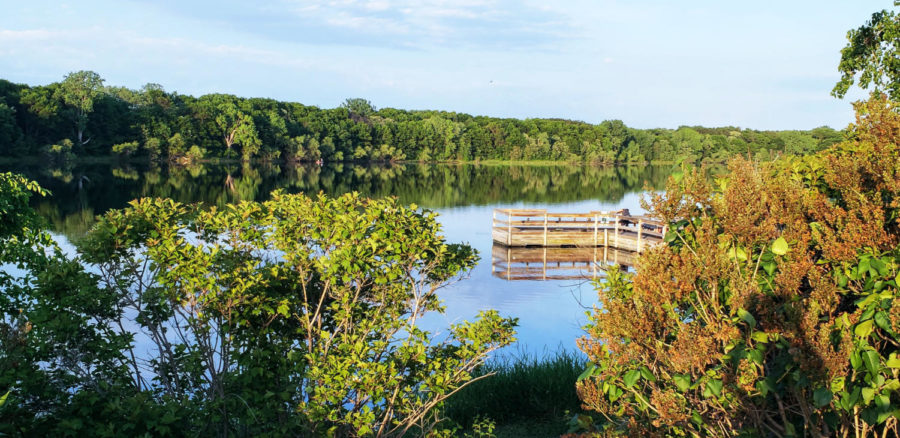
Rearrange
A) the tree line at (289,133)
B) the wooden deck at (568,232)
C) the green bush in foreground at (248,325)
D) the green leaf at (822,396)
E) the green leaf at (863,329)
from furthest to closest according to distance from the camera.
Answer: the tree line at (289,133)
the wooden deck at (568,232)
the green bush in foreground at (248,325)
the green leaf at (863,329)
the green leaf at (822,396)

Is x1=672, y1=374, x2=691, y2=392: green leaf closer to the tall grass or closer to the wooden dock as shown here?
the tall grass

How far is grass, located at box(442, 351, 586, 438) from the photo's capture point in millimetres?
7816

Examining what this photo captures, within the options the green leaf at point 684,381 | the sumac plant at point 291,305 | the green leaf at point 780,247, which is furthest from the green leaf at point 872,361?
the sumac plant at point 291,305

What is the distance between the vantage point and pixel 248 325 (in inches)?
199

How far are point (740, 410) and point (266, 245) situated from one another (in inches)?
139

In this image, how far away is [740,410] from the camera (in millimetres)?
3336

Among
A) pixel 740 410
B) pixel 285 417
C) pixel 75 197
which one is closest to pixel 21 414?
pixel 285 417

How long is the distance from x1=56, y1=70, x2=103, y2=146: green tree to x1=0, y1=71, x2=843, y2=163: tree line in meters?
0.12

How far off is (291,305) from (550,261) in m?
22.7

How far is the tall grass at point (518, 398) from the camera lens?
26.3 feet

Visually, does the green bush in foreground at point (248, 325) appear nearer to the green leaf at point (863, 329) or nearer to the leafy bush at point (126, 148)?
the green leaf at point (863, 329)

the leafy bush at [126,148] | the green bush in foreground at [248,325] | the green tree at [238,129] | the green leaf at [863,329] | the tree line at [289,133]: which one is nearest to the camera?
the green leaf at [863,329]

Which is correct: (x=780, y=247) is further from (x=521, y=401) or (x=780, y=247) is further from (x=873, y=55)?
(x=873, y=55)

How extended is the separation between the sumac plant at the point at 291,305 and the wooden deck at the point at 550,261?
1770 cm
